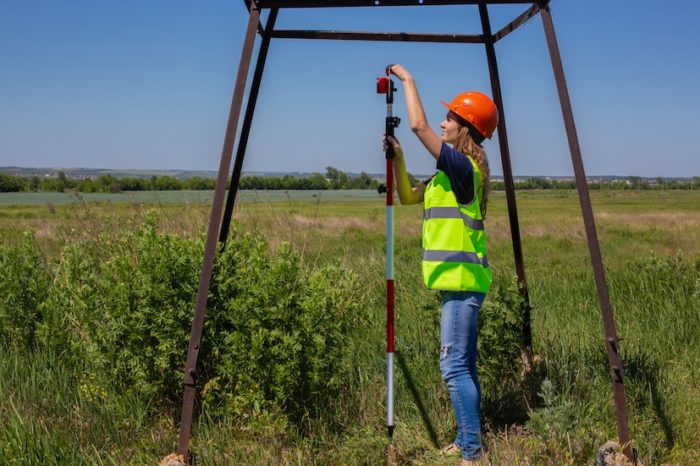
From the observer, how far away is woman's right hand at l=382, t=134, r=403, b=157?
13.2 ft

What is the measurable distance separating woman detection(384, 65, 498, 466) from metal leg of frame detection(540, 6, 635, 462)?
426 mm

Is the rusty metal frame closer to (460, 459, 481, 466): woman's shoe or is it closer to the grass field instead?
the grass field

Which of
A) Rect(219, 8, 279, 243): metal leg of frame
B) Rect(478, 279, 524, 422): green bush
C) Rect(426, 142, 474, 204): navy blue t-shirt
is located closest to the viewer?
Rect(426, 142, 474, 204): navy blue t-shirt

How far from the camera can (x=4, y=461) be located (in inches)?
151

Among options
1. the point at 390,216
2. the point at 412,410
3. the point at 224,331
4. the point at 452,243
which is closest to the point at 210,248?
the point at 224,331

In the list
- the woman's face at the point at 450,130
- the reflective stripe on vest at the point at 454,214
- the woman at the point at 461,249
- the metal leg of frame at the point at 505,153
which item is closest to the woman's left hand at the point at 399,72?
the woman at the point at 461,249

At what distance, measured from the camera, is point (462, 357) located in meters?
3.86

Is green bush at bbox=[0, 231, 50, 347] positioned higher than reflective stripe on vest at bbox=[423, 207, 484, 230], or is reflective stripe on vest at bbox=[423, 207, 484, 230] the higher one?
reflective stripe on vest at bbox=[423, 207, 484, 230]

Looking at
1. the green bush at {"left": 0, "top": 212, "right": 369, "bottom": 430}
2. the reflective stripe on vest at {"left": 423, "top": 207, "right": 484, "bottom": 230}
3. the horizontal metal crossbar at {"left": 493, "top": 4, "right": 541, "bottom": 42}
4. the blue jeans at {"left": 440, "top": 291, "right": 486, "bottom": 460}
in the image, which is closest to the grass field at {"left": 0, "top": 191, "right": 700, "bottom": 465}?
the green bush at {"left": 0, "top": 212, "right": 369, "bottom": 430}

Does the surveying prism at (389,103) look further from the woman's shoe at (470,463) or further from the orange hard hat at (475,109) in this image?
the woman's shoe at (470,463)

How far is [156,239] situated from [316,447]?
5.96ft

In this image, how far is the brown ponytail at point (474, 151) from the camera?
3887mm

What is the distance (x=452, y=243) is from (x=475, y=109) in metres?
0.80

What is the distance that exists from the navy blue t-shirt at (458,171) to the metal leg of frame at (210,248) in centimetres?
122
